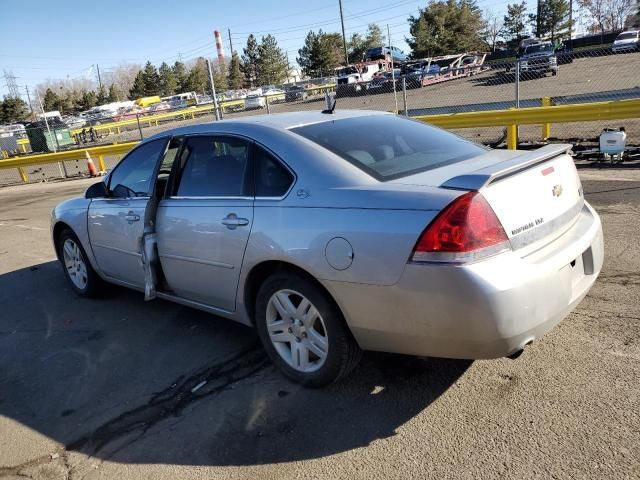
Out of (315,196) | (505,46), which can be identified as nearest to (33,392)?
(315,196)

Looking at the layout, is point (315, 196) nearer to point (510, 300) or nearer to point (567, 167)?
point (510, 300)

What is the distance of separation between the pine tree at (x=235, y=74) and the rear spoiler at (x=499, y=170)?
8457cm

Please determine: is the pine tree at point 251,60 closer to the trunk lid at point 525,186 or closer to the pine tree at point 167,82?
the pine tree at point 167,82

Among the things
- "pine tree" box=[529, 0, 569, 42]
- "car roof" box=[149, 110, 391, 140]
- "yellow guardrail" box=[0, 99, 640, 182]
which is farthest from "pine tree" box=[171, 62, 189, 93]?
"car roof" box=[149, 110, 391, 140]

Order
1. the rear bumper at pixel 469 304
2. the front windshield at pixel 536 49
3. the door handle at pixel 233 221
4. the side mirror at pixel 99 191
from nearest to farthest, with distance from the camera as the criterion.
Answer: the rear bumper at pixel 469 304, the door handle at pixel 233 221, the side mirror at pixel 99 191, the front windshield at pixel 536 49

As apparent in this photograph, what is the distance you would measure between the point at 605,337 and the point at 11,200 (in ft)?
48.9

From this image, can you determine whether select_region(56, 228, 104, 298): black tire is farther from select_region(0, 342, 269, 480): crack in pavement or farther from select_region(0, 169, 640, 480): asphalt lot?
select_region(0, 342, 269, 480): crack in pavement

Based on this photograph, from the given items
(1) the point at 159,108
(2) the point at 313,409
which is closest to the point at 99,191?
(2) the point at 313,409

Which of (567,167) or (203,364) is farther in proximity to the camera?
(203,364)

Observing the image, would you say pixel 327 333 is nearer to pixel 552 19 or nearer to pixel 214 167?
pixel 214 167

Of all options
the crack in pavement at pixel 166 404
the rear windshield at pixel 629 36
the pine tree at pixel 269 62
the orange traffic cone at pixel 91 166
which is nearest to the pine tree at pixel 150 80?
the pine tree at pixel 269 62

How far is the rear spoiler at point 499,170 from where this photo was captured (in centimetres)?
260

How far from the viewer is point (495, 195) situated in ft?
8.54

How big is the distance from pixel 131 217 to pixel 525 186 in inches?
116
